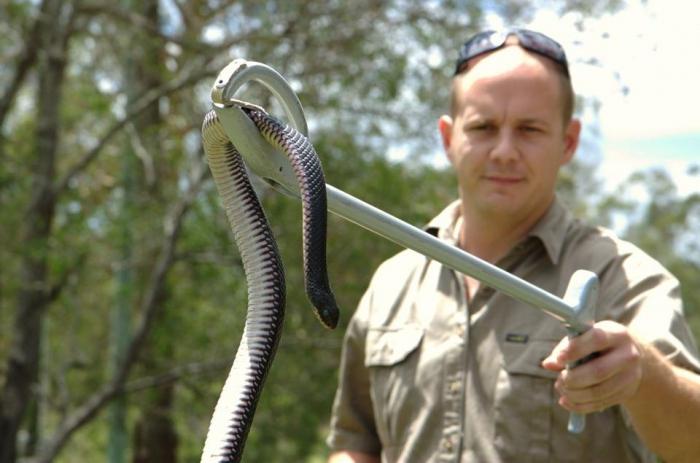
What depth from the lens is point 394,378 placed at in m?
2.38

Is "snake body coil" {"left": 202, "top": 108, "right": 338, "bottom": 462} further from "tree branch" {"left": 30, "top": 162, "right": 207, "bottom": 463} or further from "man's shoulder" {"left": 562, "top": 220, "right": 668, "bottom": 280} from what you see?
"tree branch" {"left": 30, "top": 162, "right": 207, "bottom": 463}

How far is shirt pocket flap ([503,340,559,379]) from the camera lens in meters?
2.17

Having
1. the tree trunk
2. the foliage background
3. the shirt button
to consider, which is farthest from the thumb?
the tree trunk

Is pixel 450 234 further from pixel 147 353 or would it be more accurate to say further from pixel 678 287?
pixel 147 353

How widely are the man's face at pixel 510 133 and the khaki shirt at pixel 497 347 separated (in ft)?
0.38

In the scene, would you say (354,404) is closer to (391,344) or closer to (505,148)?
(391,344)

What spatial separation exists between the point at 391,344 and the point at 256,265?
1041mm

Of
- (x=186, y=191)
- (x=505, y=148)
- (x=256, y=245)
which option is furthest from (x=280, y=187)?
(x=186, y=191)

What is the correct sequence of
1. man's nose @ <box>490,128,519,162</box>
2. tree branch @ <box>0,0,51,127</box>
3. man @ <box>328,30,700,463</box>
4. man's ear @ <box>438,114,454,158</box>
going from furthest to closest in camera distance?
tree branch @ <box>0,0,51,127</box>
man's ear @ <box>438,114,454,158</box>
man's nose @ <box>490,128,519,162</box>
man @ <box>328,30,700,463</box>

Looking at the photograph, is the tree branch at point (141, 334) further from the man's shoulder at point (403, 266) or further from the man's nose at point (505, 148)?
the man's nose at point (505, 148)

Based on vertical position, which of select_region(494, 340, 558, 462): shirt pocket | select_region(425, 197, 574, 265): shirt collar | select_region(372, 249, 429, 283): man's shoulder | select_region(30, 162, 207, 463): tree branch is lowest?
select_region(30, 162, 207, 463): tree branch

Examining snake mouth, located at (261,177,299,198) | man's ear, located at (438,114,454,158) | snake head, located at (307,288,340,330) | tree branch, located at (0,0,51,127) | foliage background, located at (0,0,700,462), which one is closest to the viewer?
snake head, located at (307,288,340,330)

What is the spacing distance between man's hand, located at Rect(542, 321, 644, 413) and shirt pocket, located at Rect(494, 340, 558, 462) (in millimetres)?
446

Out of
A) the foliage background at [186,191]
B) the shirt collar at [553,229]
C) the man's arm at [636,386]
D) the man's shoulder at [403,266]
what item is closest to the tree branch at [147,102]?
the foliage background at [186,191]
